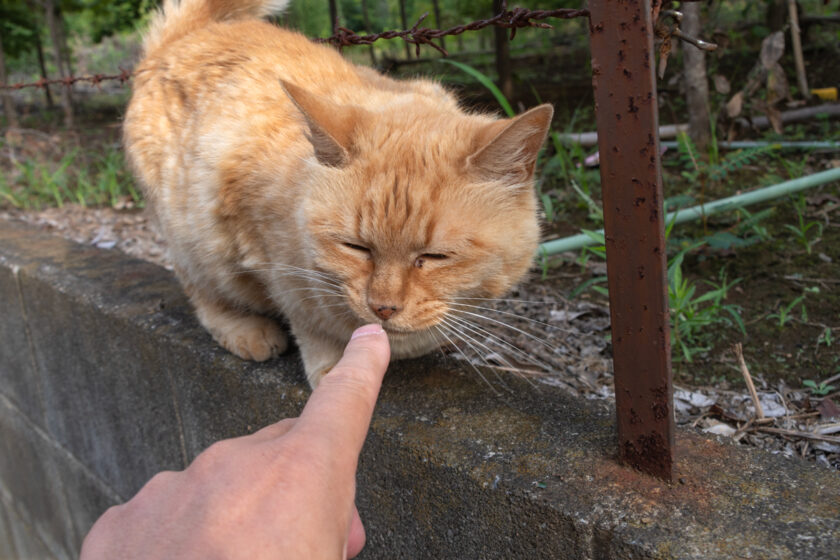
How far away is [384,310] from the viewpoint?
62.6 inches

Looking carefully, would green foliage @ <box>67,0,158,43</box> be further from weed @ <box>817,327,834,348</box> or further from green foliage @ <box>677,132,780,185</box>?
weed @ <box>817,327,834,348</box>

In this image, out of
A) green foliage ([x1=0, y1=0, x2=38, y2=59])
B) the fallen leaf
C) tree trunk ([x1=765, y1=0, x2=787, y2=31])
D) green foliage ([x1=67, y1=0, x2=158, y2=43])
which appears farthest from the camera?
green foliage ([x1=0, y1=0, x2=38, y2=59])

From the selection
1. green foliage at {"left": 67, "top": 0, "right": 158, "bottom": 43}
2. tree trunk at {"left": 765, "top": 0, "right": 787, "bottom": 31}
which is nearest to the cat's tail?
tree trunk at {"left": 765, "top": 0, "right": 787, "bottom": 31}

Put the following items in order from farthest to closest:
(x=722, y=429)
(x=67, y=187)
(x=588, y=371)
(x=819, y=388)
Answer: (x=67, y=187) < (x=588, y=371) < (x=819, y=388) < (x=722, y=429)

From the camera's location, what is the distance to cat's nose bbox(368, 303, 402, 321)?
158cm

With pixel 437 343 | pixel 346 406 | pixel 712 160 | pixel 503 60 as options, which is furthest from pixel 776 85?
pixel 346 406

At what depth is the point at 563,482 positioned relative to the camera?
134 cm

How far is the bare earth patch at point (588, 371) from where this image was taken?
1.73 m

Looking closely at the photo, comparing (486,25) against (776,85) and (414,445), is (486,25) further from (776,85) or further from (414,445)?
(776,85)

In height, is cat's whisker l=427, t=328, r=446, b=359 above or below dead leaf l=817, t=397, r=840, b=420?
above

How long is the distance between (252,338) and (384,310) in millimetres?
711

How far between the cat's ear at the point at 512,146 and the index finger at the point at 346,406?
704 mm

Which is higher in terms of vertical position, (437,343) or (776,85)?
(776,85)

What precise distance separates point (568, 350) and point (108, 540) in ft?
6.08
